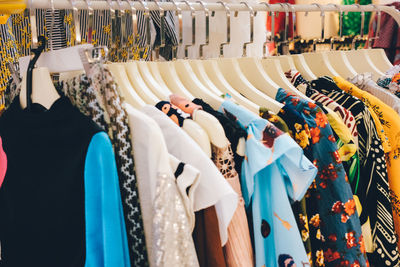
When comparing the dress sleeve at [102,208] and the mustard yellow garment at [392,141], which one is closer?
the dress sleeve at [102,208]

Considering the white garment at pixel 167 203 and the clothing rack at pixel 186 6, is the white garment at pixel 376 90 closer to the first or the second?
the clothing rack at pixel 186 6

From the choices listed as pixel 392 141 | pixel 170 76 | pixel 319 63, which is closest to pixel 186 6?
pixel 170 76

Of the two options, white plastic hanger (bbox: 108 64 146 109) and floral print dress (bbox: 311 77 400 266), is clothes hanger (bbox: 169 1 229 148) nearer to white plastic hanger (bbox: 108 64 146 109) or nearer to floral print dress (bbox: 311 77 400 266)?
white plastic hanger (bbox: 108 64 146 109)

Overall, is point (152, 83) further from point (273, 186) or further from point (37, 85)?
point (273, 186)

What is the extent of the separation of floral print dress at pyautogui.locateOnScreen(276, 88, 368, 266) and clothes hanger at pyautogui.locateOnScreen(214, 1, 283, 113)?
0.28 feet

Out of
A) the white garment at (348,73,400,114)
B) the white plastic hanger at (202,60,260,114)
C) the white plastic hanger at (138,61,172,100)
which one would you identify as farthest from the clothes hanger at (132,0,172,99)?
the white garment at (348,73,400,114)

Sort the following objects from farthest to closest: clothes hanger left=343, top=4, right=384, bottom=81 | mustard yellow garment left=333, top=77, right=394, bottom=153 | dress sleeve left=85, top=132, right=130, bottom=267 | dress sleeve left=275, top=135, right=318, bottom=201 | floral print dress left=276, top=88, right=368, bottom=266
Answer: clothes hanger left=343, top=4, right=384, bottom=81, mustard yellow garment left=333, top=77, right=394, bottom=153, floral print dress left=276, top=88, right=368, bottom=266, dress sleeve left=275, top=135, right=318, bottom=201, dress sleeve left=85, top=132, right=130, bottom=267

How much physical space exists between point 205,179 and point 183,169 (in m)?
0.04

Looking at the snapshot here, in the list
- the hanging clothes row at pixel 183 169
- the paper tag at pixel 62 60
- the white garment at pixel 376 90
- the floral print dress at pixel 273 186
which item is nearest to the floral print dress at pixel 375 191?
the hanging clothes row at pixel 183 169

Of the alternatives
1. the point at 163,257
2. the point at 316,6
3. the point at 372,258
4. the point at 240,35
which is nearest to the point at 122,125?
the point at 163,257

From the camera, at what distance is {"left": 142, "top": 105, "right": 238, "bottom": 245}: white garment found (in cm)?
66

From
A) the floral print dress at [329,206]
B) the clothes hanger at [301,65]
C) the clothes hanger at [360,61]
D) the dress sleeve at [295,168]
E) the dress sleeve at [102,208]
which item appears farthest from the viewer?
the clothes hanger at [360,61]

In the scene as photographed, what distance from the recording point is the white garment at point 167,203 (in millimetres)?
632

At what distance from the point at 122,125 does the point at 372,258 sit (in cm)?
66
